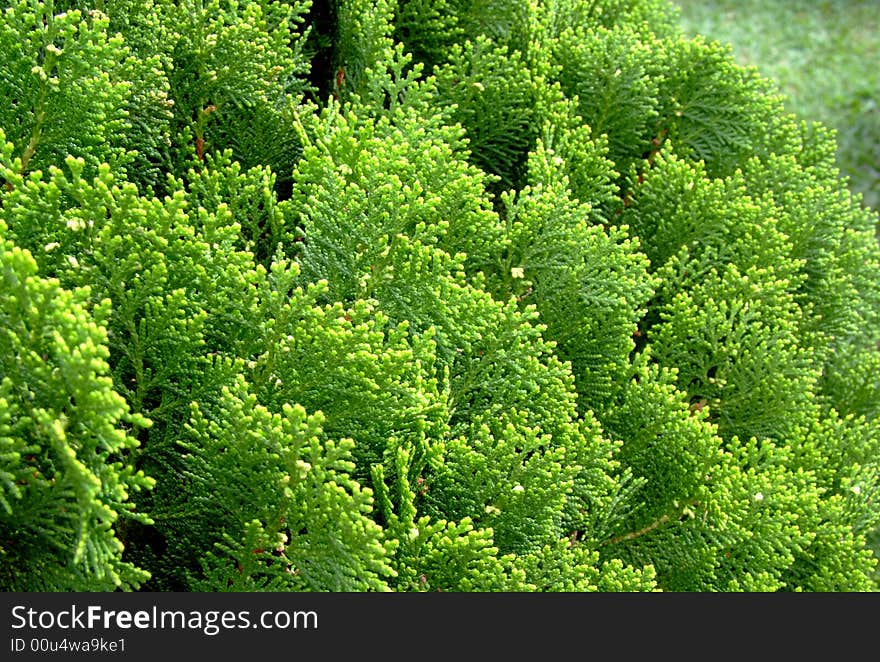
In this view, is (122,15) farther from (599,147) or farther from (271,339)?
(599,147)

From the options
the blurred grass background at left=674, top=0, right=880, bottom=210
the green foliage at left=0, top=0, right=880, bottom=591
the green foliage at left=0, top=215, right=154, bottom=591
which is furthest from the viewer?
the blurred grass background at left=674, top=0, right=880, bottom=210

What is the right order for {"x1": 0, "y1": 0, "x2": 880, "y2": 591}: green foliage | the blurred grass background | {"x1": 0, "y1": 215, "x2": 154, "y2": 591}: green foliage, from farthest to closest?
the blurred grass background
{"x1": 0, "y1": 0, "x2": 880, "y2": 591}: green foliage
{"x1": 0, "y1": 215, "x2": 154, "y2": 591}: green foliage

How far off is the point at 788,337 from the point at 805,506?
2.27 ft

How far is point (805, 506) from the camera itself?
2.89 meters

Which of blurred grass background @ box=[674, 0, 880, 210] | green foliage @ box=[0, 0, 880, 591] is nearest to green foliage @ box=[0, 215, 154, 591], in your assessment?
green foliage @ box=[0, 0, 880, 591]

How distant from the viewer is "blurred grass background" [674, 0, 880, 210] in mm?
10898

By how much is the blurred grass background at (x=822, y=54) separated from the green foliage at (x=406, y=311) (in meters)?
7.92

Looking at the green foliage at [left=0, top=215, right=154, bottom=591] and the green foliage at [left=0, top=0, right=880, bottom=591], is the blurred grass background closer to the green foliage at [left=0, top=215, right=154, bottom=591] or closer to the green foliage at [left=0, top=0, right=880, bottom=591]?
the green foliage at [left=0, top=0, right=880, bottom=591]

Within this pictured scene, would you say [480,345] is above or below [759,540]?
above

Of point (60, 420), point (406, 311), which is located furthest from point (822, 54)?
point (60, 420)

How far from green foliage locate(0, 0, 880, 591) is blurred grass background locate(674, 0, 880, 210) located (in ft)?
26.0

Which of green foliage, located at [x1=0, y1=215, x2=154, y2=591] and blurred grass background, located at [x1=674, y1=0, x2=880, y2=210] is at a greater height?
blurred grass background, located at [x1=674, y1=0, x2=880, y2=210]
